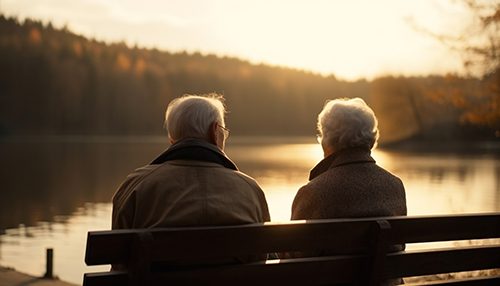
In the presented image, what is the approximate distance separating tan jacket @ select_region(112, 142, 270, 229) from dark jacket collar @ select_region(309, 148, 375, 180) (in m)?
0.64

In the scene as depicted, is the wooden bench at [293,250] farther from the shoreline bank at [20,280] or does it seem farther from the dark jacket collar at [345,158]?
the shoreline bank at [20,280]

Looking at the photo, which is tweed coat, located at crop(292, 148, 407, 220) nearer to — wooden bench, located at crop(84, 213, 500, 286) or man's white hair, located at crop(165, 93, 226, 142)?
wooden bench, located at crop(84, 213, 500, 286)

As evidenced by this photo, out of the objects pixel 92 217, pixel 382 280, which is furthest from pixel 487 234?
pixel 92 217

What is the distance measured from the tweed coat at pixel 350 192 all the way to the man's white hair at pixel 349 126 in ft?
0.17

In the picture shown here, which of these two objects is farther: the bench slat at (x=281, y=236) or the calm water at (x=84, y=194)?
the calm water at (x=84, y=194)

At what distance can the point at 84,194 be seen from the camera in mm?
27406

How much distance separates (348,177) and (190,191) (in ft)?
3.00

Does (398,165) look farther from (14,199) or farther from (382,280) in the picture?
(382,280)

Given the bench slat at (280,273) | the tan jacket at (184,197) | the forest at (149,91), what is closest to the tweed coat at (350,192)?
the bench slat at (280,273)

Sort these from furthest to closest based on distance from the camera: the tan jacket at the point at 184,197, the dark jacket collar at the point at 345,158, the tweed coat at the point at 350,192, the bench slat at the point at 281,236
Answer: the dark jacket collar at the point at 345,158, the tweed coat at the point at 350,192, the tan jacket at the point at 184,197, the bench slat at the point at 281,236

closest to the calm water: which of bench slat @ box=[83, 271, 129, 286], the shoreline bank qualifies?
the shoreline bank

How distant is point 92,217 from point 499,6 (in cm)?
1417

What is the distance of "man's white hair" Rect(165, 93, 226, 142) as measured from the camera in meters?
3.53

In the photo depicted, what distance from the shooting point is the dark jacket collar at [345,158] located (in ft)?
12.6
